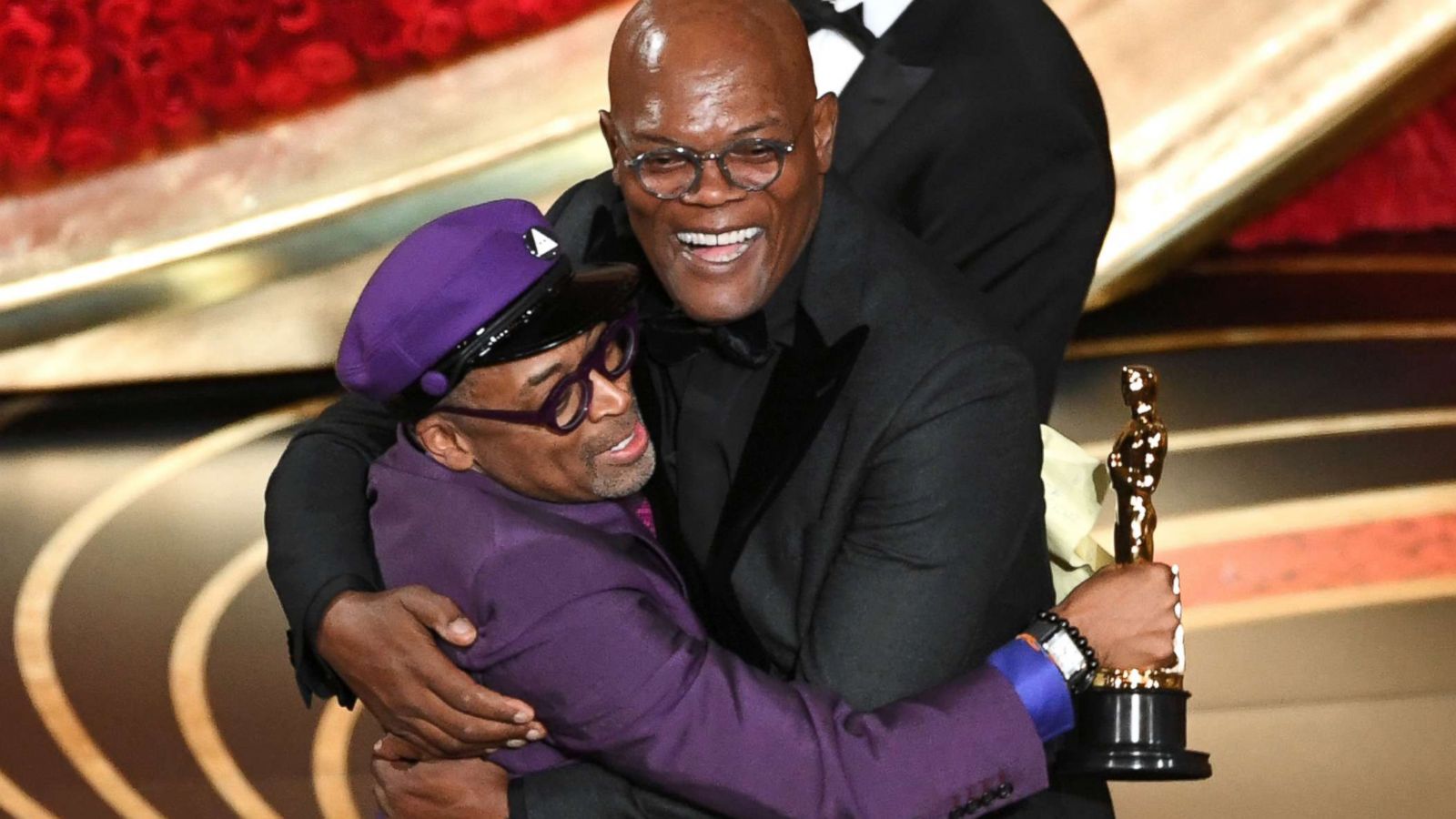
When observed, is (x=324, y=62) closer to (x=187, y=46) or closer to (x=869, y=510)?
(x=187, y=46)

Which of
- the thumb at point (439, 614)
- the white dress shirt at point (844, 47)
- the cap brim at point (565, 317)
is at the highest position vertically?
the white dress shirt at point (844, 47)

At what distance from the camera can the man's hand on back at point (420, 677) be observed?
1.85 meters

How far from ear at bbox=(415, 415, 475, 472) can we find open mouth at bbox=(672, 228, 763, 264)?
309 mm

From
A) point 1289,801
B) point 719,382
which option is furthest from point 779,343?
point 1289,801

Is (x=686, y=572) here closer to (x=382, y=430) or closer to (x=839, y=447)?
(x=839, y=447)

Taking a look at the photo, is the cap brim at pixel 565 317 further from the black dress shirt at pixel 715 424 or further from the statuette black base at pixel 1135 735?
the statuette black base at pixel 1135 735

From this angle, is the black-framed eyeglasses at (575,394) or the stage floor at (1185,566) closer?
the black-framed eyeglasses at (575,394)

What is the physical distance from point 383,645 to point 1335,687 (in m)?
1.89

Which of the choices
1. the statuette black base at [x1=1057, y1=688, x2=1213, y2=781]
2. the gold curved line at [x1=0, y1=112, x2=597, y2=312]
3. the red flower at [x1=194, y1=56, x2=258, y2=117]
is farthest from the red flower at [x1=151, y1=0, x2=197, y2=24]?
the statuette black base at [x1=1057, y1=688, x2=1213, y2=781]

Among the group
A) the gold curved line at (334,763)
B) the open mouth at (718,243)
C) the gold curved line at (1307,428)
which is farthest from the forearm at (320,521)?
the gold curved line at (1307,428)

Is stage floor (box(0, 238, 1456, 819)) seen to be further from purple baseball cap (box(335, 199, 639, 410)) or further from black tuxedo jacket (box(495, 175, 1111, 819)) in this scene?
purple baseball cap (box(335, 199, 639, 410))

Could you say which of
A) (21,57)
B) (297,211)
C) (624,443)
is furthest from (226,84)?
(624,443)

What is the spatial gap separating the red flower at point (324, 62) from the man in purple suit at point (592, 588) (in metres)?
3.36

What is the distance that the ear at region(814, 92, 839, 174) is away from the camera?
81.4 inches
